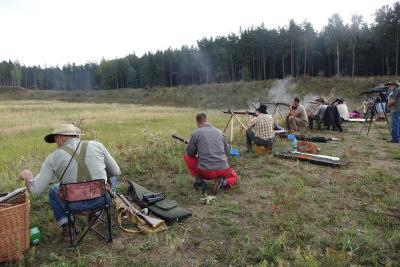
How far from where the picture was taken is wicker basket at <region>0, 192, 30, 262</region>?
13.9 ft

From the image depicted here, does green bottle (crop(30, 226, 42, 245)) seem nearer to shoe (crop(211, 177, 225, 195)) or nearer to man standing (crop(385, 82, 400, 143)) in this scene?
shoe (crop(211, 177, 225, 195))

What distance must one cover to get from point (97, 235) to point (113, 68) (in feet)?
311

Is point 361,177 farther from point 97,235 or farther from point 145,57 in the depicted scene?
point 145,57

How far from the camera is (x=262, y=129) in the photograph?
10203 millimetres

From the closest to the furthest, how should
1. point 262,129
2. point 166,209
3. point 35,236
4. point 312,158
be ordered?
point 35,236
point 166,209
point 312,158
point 262,129

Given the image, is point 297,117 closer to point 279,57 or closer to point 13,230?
point 13,230

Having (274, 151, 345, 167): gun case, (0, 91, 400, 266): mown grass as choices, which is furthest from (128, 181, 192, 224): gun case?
(274, 151, 345, 167): gun case

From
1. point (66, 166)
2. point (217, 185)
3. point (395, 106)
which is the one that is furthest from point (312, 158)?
point (66, 166)

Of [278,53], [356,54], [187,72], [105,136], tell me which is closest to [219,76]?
[187,72]

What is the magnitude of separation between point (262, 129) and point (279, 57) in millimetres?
52135

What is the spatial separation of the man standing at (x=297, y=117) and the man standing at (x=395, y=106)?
3.34 metres

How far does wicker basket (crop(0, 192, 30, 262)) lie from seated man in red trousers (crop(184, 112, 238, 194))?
11.3 ft

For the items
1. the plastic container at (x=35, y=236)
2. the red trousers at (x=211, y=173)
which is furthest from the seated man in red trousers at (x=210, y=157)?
the plastic container at (x=35, y=236)

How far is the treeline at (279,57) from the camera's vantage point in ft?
154
